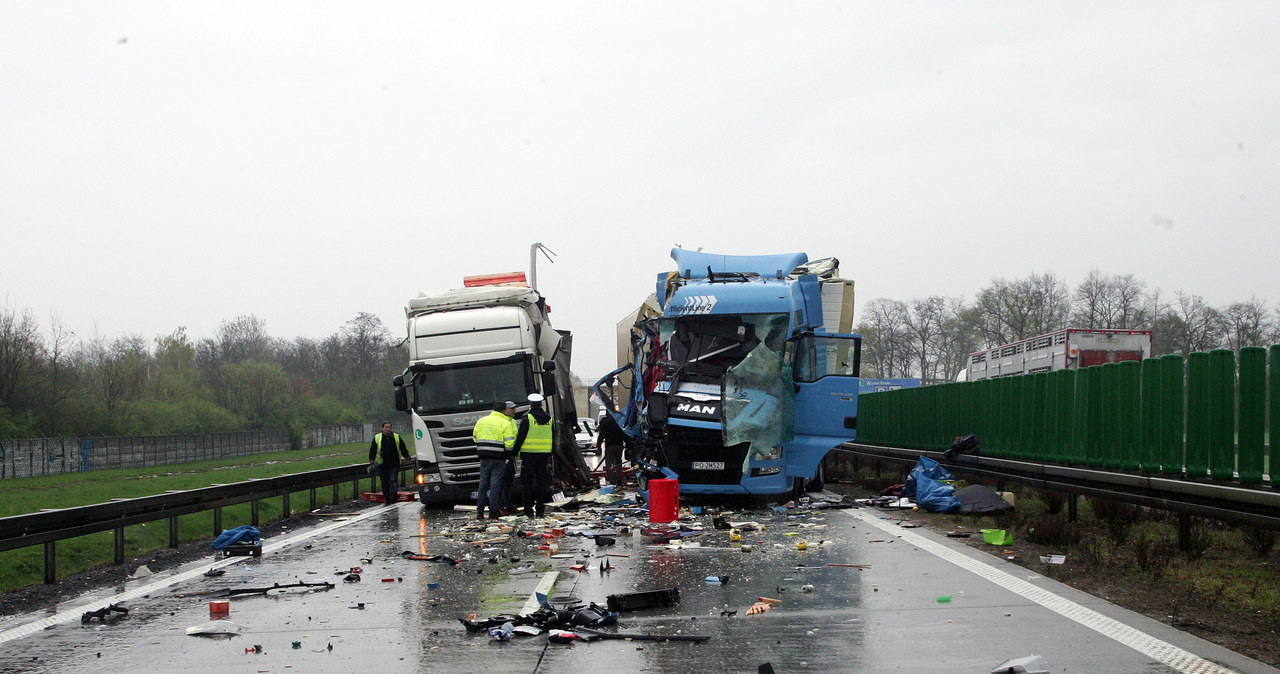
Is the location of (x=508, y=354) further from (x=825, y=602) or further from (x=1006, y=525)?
(x=825, y=602)

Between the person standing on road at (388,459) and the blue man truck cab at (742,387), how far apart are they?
18.0 feet

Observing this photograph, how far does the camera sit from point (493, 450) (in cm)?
1664

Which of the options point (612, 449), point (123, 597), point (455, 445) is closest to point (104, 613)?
point (123, 597)

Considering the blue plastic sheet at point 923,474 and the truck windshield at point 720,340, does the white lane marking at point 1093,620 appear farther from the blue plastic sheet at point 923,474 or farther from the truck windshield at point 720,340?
the truck windshield at point 720,340

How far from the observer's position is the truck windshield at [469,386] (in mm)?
18562

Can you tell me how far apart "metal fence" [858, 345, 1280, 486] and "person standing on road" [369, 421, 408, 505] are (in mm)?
10435

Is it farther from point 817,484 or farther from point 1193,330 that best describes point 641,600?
point 1193,330

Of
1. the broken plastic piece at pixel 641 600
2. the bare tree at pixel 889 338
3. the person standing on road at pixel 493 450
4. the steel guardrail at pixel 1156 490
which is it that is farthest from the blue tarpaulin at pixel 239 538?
the bare tree at pixel 889 338

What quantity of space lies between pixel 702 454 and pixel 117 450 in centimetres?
4279

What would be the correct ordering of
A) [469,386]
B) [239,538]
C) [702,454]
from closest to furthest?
[239,538], [702,454], [469,386]

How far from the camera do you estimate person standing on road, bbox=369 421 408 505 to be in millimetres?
21542

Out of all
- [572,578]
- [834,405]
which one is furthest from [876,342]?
[572,578]

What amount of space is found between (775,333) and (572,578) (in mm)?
8127

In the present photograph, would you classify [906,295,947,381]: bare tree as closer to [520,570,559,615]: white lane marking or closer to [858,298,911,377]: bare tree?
[858,298,911,377]: bare tree
